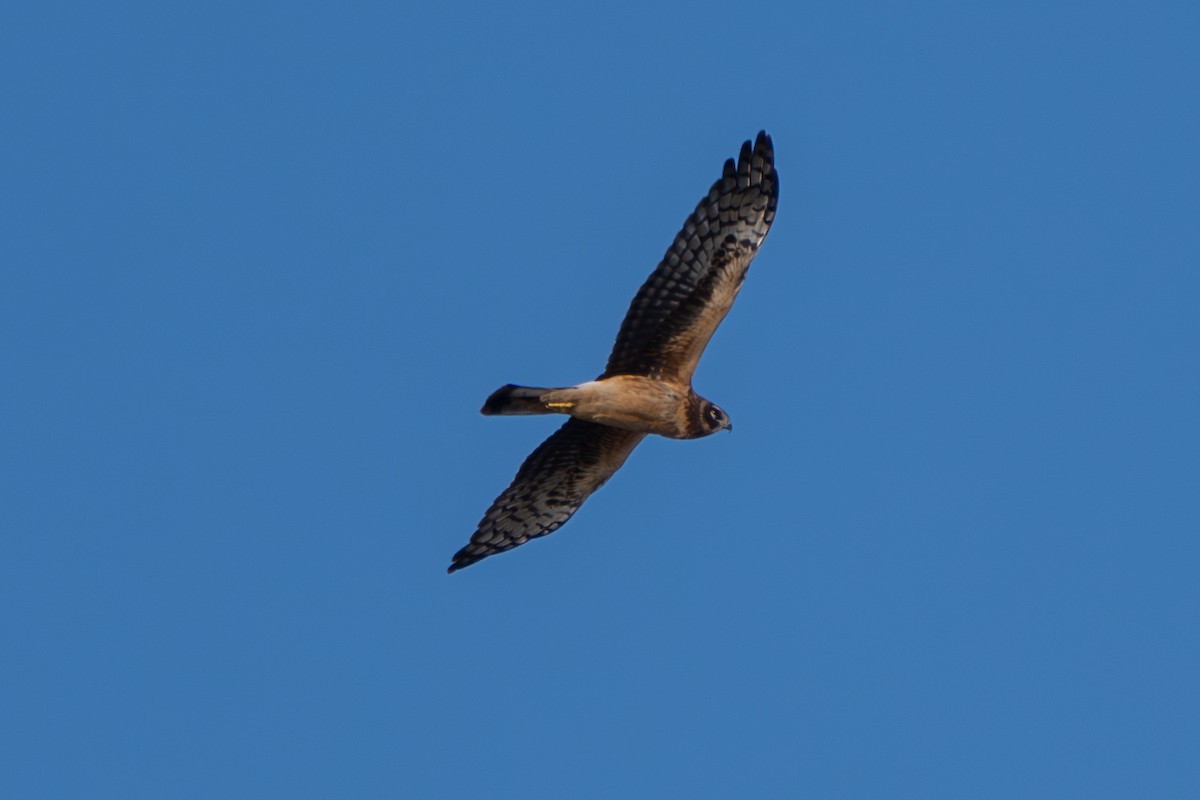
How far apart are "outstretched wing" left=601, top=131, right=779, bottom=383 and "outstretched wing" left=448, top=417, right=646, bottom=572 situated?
0.95 m

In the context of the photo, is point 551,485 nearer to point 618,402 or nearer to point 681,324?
point 618,402

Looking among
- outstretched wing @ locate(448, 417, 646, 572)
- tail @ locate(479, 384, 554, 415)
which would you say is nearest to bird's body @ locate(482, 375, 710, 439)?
tail @ locate(479, 384, 554, 415)

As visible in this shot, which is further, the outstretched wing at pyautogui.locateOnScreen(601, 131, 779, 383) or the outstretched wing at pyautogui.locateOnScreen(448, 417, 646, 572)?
the outstretched wing at pyautogui.locateOnScreen(448, 417, 646, 572)

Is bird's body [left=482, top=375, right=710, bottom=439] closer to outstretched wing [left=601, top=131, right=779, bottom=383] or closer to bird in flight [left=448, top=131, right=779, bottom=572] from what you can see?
bird in flight [left=448, top=131, right=779, bottom=572]

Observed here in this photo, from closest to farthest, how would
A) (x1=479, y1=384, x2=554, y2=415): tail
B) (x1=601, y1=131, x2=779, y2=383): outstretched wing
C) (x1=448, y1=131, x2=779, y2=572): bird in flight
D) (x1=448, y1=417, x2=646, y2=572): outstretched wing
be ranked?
(x1=479, y1=384, x2=554, y2=415): tail → (x1=448, y1=131, x2=779, y2=572): bird in flight → (x1=601, y1=131, x2=779, y2=383): outstretched wing → (x1=448, y1=417, x2=646, y2=572): outstretched wing

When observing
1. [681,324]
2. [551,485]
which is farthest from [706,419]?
[551,485]

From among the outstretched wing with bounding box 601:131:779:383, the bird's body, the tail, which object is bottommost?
the tail

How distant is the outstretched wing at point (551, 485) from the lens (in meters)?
19.0

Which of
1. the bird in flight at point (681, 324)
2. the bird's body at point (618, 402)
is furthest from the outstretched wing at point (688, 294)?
the bird's body at point (618, 402)

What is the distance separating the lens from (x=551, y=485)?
19.4 m

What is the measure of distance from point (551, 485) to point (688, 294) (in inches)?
97.3

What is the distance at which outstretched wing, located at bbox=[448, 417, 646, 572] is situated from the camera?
62.5ft

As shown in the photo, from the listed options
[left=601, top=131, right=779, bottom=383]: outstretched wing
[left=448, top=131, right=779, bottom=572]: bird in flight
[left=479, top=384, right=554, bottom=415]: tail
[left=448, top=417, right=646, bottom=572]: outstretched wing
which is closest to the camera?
[left=479, top=384, right=554, bottom=415]: tail

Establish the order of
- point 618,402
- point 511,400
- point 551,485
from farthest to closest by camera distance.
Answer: point 551,485 → point 618,402 → point 511,400
